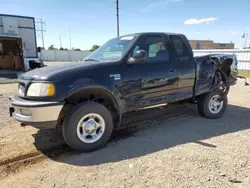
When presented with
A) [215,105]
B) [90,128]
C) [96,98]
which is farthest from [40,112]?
[215,105]

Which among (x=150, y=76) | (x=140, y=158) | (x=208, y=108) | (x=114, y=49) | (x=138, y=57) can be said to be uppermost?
(x=114, y=49)

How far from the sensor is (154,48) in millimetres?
4410

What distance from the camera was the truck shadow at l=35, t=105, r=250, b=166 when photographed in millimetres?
3438

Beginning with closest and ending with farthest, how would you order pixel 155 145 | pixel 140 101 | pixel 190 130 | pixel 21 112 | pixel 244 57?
pixel 21 112, pixel 155 145, pixel 140 101, pixel 190 130, pixel 244 57

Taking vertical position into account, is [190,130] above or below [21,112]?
below

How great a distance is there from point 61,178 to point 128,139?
1.60 m

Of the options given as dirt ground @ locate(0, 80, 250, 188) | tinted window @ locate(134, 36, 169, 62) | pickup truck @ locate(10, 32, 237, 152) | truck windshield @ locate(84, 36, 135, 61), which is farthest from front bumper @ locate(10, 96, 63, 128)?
tinted window @ locate(134, 36, 169, 62)

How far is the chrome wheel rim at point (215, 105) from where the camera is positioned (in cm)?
538

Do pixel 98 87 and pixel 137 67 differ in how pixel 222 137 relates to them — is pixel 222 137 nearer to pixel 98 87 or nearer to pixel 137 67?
pixel 137 67

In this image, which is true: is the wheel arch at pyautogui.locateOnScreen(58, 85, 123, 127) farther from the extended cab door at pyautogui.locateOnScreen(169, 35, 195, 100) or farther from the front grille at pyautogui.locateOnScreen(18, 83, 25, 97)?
the extended cab door at pyautogui.locateOnScreen(169, 35, 195, 100)

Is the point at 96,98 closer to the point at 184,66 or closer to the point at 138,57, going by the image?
the point at 138,57

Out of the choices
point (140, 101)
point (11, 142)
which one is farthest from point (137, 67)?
point (11, 142)

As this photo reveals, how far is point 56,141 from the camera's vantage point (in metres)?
4.02

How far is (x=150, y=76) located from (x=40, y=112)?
6.88 feet
